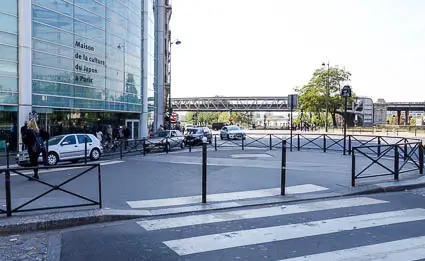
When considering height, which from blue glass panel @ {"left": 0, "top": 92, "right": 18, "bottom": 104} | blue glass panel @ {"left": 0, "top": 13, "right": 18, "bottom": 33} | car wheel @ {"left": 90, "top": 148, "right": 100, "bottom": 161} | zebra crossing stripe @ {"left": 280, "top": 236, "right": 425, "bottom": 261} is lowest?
car wheel @ {"left": 90, "top": 148, "right": 100, "bottom": 161}

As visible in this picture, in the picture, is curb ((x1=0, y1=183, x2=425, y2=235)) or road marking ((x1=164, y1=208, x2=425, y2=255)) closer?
road marking ((x1=164, y1=208, x2=425, y2=255))

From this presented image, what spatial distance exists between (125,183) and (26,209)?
4.20 meters

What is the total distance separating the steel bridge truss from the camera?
112m

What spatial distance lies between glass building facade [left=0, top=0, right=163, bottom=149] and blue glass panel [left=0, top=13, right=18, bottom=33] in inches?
2.2

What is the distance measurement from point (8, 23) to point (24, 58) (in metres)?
2.07

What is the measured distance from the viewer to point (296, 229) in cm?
673

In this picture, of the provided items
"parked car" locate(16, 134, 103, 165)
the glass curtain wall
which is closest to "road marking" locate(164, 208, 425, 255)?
"parked car" locate(16, 134, 103, 165)

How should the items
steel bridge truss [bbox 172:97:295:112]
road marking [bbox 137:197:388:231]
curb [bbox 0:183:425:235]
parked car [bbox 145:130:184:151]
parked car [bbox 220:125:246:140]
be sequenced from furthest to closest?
steel bridge truss [bbox 172:97:295:112] < parked car [bbox 220:125:246:140] < parked car [bbox 145:130:184:151] < road marking [bbox 137:197:388:231] < curb [bbox 0:183:425:235]

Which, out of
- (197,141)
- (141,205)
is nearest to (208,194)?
(141,205)

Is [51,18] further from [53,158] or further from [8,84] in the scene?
[53,158]

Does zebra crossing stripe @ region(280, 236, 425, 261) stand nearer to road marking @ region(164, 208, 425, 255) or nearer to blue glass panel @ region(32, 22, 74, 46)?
road marking @ region(164, 208, 425, 255)

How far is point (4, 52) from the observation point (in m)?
22.4

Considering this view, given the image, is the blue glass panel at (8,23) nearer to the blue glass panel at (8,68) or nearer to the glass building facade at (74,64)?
the glass building facade at (74,64)

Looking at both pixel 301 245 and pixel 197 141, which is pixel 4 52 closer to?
pixel 197 141
